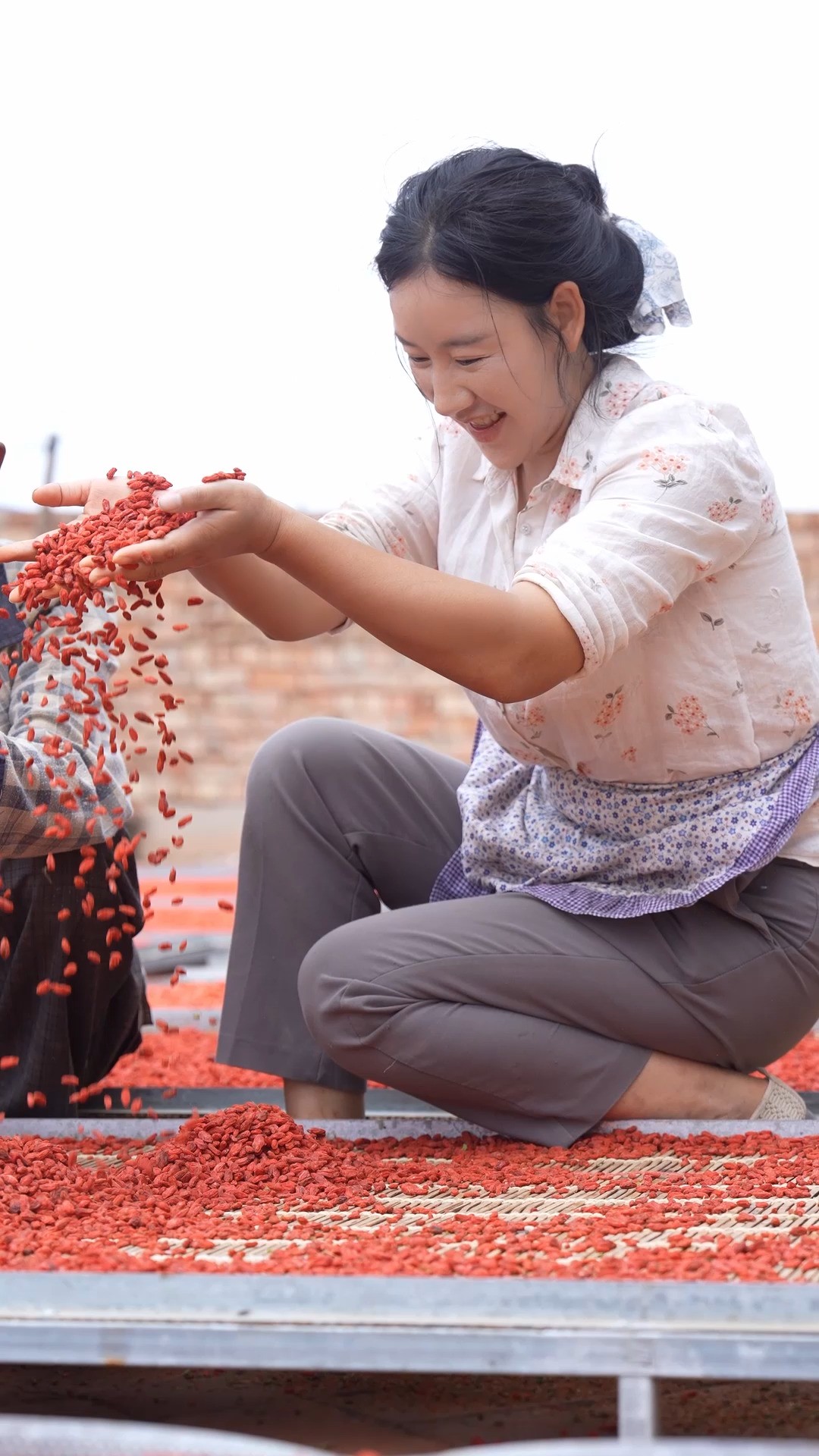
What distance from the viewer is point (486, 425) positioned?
2148 mm

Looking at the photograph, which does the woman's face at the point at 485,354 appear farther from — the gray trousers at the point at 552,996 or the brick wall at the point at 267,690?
the brick wall at the point at 267,690

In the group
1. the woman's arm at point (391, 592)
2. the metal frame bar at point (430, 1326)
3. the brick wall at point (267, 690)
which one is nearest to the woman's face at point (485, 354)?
the woman's arm at point (391, 592)

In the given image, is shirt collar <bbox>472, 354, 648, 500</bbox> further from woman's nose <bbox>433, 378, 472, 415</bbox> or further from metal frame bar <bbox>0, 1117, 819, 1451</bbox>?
metal frame bar <bbox>0, 1117, 819, 1451</bbox>

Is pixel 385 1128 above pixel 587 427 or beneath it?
beneath

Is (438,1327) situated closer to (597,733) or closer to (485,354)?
(597,733)

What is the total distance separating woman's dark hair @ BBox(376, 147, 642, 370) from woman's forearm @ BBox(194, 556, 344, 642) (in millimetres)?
480

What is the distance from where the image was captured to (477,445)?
228cm

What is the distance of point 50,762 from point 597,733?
0.78m

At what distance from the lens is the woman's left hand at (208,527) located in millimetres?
1796

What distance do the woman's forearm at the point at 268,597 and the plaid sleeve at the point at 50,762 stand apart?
0.20 meters

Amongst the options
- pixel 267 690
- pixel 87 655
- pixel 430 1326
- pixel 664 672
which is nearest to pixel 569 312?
pixel 664 672

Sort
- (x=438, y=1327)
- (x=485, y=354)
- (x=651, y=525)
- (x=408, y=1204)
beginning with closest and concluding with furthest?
(x=438, y=1327) < (x=408, y=1204) < (x=651, y=525) < (x=485, y=354)

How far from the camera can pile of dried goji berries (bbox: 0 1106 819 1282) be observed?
1499mm

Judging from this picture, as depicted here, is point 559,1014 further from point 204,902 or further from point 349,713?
point 349,713
